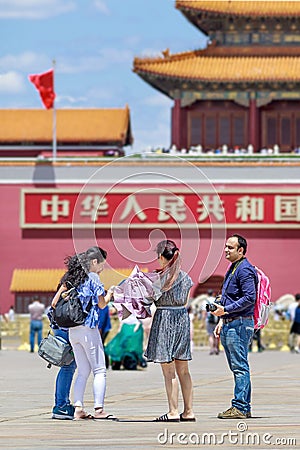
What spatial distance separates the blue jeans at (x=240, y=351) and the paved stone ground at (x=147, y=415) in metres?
0.30

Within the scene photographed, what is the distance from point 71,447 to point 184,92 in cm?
3929

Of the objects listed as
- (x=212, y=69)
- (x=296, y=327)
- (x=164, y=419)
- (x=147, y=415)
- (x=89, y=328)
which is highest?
(x=212, y=69)

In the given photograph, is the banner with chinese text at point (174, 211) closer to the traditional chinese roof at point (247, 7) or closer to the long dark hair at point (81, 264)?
Result: the traditional chinese roof at point (247, 7)

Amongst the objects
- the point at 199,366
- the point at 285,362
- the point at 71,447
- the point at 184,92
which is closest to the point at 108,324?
the point at 199,366

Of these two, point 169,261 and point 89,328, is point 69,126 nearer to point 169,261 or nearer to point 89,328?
point 89,328

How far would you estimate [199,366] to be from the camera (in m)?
24.6

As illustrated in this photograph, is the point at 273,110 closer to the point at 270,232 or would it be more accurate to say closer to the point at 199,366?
the point at 270,232

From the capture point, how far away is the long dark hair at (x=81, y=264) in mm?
12438

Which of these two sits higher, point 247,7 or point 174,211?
point 247,7

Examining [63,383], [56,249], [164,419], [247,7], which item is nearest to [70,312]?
[63,383]

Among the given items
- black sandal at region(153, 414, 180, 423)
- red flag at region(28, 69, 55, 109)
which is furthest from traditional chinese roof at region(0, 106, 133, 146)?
black sandal at region(153, 414, 180, 423)

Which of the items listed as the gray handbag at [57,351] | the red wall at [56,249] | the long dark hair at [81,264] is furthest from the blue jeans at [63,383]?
the red wall at [56,249]

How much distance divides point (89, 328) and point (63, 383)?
2.63 feet

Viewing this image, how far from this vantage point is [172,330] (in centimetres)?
1237
